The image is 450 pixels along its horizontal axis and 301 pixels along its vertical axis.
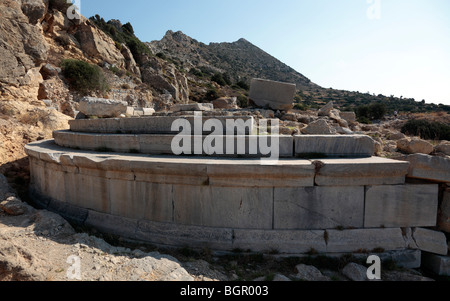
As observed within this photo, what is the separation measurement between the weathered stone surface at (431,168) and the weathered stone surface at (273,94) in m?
5.94

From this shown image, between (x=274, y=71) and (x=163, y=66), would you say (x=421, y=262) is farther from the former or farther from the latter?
(x=274, y=71)

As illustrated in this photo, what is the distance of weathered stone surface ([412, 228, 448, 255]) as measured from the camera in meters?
3.50

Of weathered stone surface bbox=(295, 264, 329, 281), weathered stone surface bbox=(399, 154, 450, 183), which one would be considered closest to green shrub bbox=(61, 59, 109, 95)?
weathered stone surface bbox=(295, 264, 329, 281)

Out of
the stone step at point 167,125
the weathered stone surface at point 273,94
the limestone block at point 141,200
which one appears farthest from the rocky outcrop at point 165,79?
the limestone block at point 141,200

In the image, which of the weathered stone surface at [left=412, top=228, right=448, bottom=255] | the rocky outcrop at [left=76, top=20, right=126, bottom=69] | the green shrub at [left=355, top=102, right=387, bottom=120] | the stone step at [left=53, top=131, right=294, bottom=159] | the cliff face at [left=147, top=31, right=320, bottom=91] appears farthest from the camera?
the cliff face at [left=147, top=31, right=320, bottom=91]

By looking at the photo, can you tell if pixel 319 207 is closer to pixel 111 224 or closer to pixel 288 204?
pixel 288 204

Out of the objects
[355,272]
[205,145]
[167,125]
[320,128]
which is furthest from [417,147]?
[167,125]

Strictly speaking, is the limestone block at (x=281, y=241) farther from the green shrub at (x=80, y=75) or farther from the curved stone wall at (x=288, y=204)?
the green shrub at (x=80, y=75)

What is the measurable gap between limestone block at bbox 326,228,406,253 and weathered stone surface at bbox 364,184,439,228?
0.36 feet

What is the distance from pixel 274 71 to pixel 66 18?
56.7 m

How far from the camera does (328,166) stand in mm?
3391

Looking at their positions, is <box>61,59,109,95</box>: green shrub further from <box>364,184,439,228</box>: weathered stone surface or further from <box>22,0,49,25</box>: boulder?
<box>364,184,439,228</box>: weathered stone surface

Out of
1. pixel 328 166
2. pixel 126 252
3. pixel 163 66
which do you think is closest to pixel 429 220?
pixel 328 166

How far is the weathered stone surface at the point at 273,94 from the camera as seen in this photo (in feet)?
29.6
